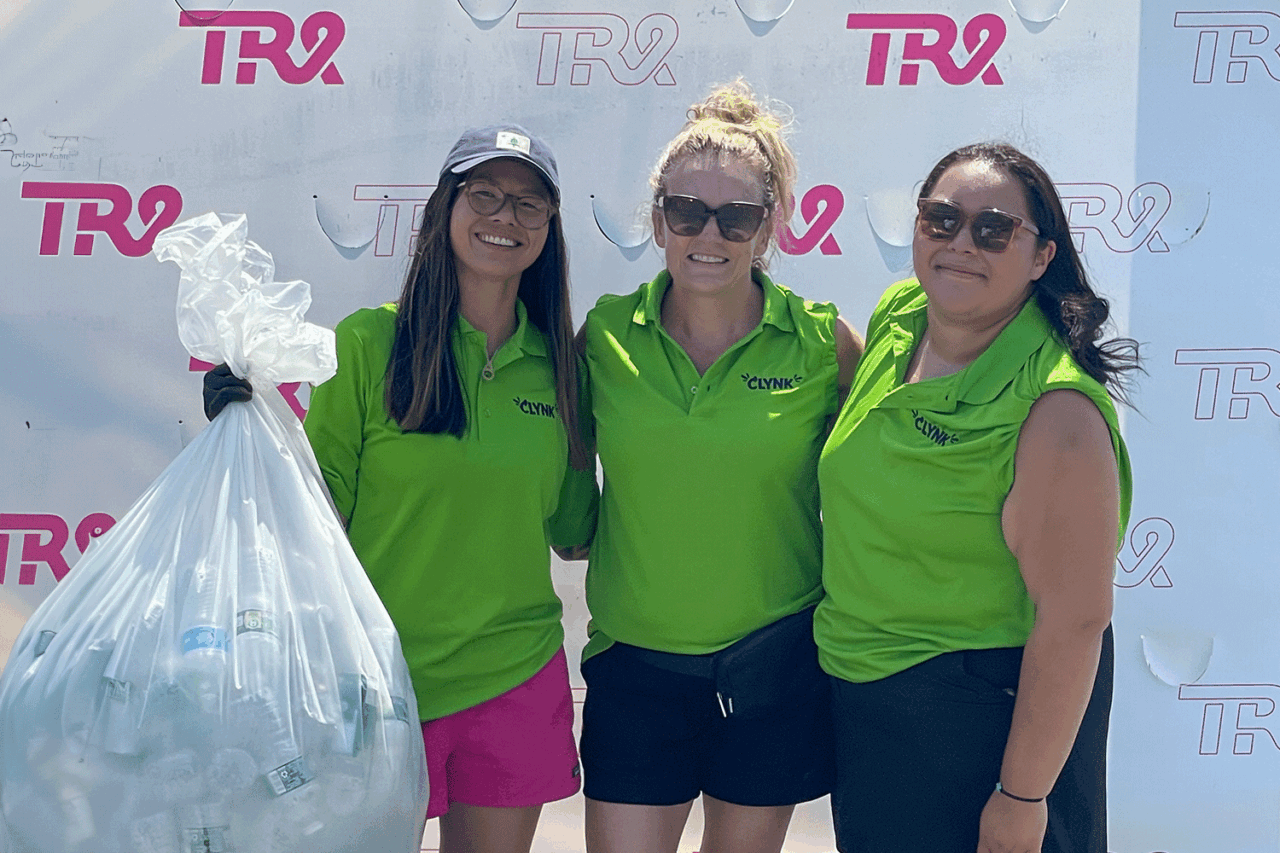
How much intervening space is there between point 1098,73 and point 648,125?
1023 mm

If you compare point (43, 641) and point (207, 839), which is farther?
point (43, 641)

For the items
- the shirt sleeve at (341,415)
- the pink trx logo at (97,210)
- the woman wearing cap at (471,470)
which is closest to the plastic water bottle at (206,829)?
the woman wearing cap at (471,470)

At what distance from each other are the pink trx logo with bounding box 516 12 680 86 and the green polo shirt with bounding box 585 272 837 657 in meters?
0.85

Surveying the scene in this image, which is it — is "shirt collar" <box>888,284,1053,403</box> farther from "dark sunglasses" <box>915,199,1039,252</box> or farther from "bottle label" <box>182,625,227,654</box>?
"bottle label" <box>182,625,227,654</box>

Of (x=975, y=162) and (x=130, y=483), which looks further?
(x=130, y=483)

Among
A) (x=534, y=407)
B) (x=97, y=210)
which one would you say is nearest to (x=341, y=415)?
(x=534, y=407)

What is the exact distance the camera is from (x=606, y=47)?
263 cm

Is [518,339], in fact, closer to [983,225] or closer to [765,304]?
[765,304]

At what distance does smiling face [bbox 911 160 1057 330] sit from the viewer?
1682 mm

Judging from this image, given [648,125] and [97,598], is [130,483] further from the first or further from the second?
[648,125]

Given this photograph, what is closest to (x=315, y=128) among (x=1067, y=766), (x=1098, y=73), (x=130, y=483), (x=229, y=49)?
(x=229, y=49)

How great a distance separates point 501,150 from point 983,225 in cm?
78

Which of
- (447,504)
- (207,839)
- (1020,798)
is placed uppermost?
(447,504)

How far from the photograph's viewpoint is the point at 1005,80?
2.64m
